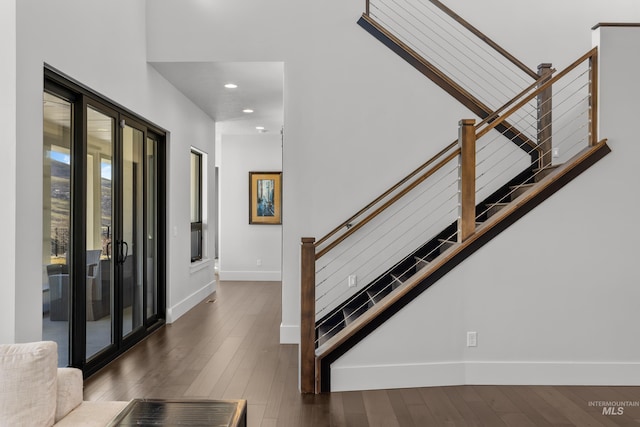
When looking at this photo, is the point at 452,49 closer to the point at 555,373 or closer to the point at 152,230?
the point at 555,373

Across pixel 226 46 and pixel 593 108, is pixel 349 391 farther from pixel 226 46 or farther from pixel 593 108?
pixel 226 46

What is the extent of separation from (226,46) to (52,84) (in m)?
2.12

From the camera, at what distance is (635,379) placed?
400 centimetres

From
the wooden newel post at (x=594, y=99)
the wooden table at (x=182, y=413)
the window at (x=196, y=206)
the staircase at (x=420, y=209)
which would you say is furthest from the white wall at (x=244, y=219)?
the wooden table at (x=182, y=413)

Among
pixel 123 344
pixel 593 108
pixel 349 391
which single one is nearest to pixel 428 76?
pixel 593 108

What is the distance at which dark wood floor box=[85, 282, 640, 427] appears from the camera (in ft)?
10.9

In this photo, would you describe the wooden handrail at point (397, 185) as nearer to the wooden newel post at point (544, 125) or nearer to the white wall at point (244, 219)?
the wooden newel post at point (544, 125)

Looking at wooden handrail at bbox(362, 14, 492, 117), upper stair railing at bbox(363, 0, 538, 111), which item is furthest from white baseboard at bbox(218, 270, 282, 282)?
wooden handrail at bbox(362, 14, 492, 117)

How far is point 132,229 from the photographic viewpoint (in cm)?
525

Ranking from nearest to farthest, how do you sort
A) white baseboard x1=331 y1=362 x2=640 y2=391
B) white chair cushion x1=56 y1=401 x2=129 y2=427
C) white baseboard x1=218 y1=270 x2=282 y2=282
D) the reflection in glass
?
white chair cushion x1=56 y1=401 x2=129 y2=427, the reflection in glass, white baseboard x1=331 y1=362 x2=640 y2=391, white baseboard x1=218 y1=270 x2=282 y2=282

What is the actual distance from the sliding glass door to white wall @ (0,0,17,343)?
21.3 inches

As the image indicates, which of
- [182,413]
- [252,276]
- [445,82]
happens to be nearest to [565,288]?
[445,82]

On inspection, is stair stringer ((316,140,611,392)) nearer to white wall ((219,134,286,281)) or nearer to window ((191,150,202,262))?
window ((191,150,202,262))

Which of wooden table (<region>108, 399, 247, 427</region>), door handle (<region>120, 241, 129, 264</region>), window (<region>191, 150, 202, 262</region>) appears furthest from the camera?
window (<region>191, 150, 202, 262</region>)
